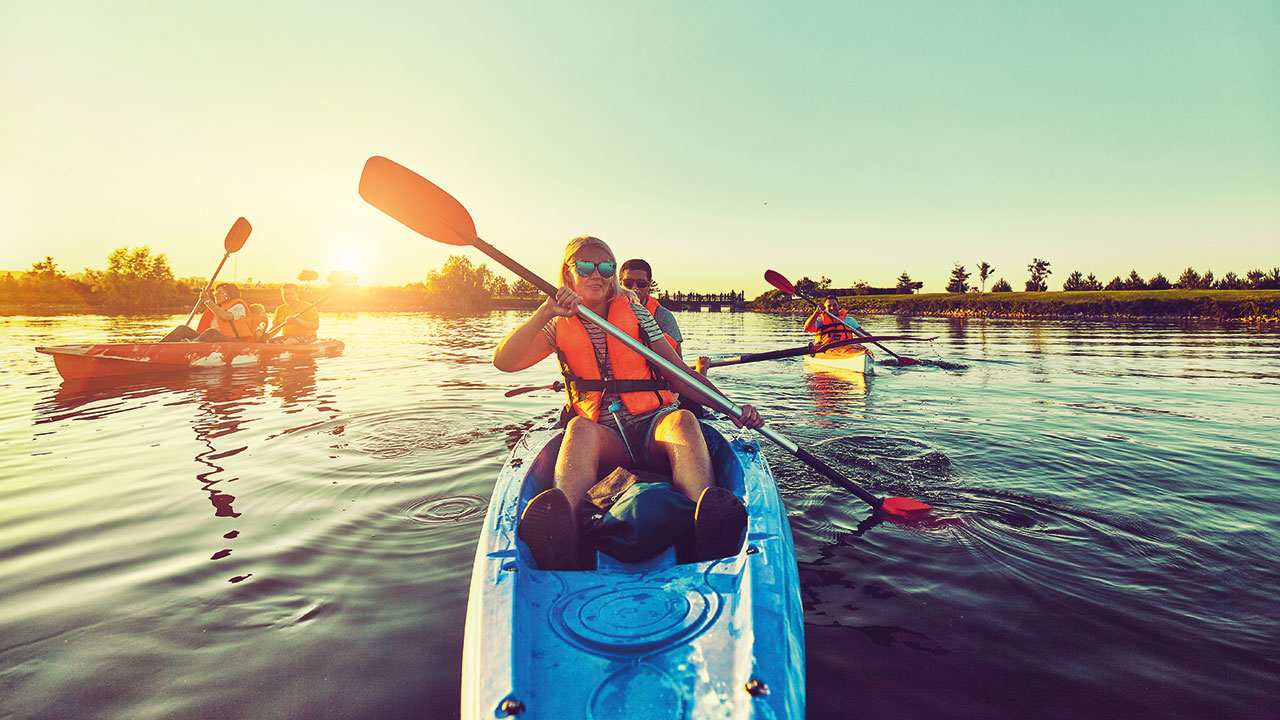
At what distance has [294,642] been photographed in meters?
2.61

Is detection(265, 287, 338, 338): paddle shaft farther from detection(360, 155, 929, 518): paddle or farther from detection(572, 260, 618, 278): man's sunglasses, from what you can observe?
detection(572, 260, 618, 278): man's sunglasses

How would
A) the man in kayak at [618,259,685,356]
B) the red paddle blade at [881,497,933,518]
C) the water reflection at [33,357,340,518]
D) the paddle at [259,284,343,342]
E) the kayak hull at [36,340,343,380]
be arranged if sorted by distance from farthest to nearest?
the paddle at [259,284,343,342] → the kayak hull at [36,340,343,380] → the man in kayak at [618,259,685,356] → the water reflection at [33,357,340,518] → the red paddle blade at [881,497,933,518]

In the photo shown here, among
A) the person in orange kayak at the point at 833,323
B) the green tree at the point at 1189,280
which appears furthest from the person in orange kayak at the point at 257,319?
the green tree at the point at 1189,280

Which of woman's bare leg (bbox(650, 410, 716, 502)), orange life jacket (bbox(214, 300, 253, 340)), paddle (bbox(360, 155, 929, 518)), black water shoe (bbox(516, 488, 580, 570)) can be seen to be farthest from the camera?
orange life jacket (bbox(214, 300, 253, 340))

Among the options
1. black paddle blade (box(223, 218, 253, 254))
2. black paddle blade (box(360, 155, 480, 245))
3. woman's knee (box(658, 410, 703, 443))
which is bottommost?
woman's knee (box(658, 410, 703, 443))

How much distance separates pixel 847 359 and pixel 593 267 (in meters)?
9.71

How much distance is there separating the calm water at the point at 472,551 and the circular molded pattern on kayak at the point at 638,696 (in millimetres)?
954

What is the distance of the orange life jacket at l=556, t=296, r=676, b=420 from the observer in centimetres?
352

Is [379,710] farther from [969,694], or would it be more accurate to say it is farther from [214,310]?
[214,310]

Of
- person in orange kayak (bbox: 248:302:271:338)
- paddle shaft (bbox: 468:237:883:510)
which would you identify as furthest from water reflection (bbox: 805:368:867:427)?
person in orange kayak (bbox: 248:302:271:338)

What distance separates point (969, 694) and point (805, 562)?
124 cm

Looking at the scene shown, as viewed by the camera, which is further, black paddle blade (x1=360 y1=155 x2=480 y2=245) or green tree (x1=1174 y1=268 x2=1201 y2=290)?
green tree (x1=1174 y1=268 x2=1201 y2=290)

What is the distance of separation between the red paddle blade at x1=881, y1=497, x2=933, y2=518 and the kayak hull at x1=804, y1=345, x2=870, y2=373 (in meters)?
7.48

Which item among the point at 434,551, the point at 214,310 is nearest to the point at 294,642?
the point at 434,551
